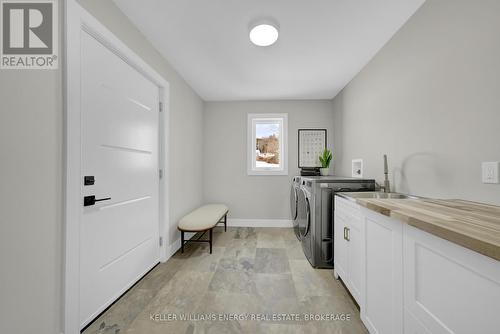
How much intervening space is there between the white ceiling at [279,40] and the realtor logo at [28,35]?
586 millimetres

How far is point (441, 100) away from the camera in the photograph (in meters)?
1.33

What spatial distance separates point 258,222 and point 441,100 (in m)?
2.94

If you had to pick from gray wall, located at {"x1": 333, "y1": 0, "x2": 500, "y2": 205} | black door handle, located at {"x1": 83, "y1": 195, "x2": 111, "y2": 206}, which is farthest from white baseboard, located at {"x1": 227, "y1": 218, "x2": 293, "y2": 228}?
black door handle, located at {"x1": 83, "y1": 195, "x2": 111, "y2": 206}

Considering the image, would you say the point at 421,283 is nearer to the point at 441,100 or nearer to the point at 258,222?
the point at 441,100

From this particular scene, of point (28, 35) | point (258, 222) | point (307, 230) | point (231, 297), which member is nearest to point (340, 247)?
point (307, 230)

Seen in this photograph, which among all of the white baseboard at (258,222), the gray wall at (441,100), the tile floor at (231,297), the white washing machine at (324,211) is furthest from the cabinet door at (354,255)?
the white baseboard at (258,222)

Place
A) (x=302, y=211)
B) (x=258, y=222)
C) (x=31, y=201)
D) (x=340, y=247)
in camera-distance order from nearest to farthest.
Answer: (x=31, y=201)
(x=340, y=247)
(x=302, y=211)
(x=258, y=222)

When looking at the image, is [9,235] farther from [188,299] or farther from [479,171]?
[479,171]

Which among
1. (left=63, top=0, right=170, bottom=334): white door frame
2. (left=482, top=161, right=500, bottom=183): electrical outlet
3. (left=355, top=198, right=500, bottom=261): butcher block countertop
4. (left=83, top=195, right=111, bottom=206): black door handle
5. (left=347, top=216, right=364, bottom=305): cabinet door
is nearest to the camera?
(left=355, top=198, right=500, bottom=261): butcher block countertop

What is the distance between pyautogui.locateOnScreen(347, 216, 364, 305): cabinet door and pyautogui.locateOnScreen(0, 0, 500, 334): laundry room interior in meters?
0.02

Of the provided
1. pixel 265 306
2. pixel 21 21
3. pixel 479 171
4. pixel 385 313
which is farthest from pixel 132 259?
pixel 479 171

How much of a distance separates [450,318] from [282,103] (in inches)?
133

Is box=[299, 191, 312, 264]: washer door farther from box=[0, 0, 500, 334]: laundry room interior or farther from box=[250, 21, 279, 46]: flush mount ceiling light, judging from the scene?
box=[250, 21, 279, 46]: flush mount ceiling light

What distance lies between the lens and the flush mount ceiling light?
1.63m
